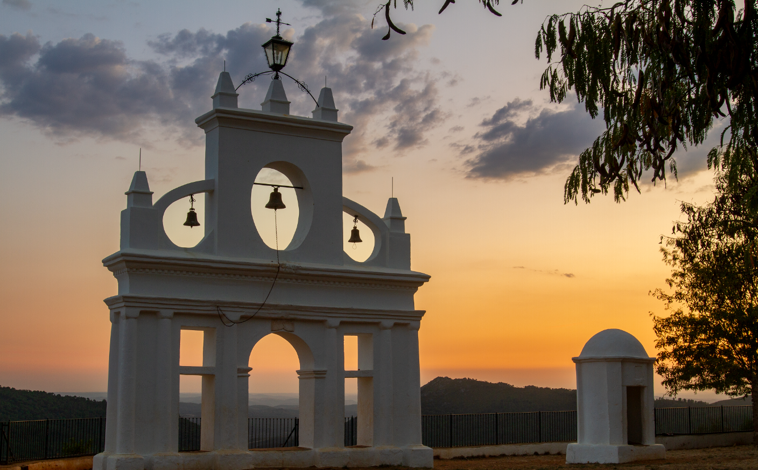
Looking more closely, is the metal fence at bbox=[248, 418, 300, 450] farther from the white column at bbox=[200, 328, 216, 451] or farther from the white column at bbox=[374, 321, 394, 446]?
the white column at bbox=[200, 328, 216, 451]

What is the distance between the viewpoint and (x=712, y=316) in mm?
28406

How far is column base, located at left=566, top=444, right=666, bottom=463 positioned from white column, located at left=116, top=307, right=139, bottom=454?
10.2m

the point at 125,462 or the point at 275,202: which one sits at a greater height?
the point at 275,202

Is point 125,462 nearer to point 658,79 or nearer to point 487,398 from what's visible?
point 658,79

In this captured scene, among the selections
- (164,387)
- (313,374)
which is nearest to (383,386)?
(313,374)

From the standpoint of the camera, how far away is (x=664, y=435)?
1061 inches

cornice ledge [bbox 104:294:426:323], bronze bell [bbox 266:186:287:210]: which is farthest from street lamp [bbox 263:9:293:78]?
cornice ledge [bbox 104:294:426:323]

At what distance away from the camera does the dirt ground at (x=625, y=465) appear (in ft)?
56.3

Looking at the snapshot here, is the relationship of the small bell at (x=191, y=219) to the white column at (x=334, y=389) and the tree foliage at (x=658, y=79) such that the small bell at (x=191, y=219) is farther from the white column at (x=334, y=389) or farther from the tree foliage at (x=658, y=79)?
the tree foliage at (x=658, y=79)

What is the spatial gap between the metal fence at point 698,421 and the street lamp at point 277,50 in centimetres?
1780

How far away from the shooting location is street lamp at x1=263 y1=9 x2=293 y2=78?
61.9 feet

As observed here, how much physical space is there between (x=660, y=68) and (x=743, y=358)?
67.3ft

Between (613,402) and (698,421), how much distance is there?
12.3 meters

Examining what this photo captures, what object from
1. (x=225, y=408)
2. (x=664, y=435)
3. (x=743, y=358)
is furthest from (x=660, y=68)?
(x=743, y=358)
